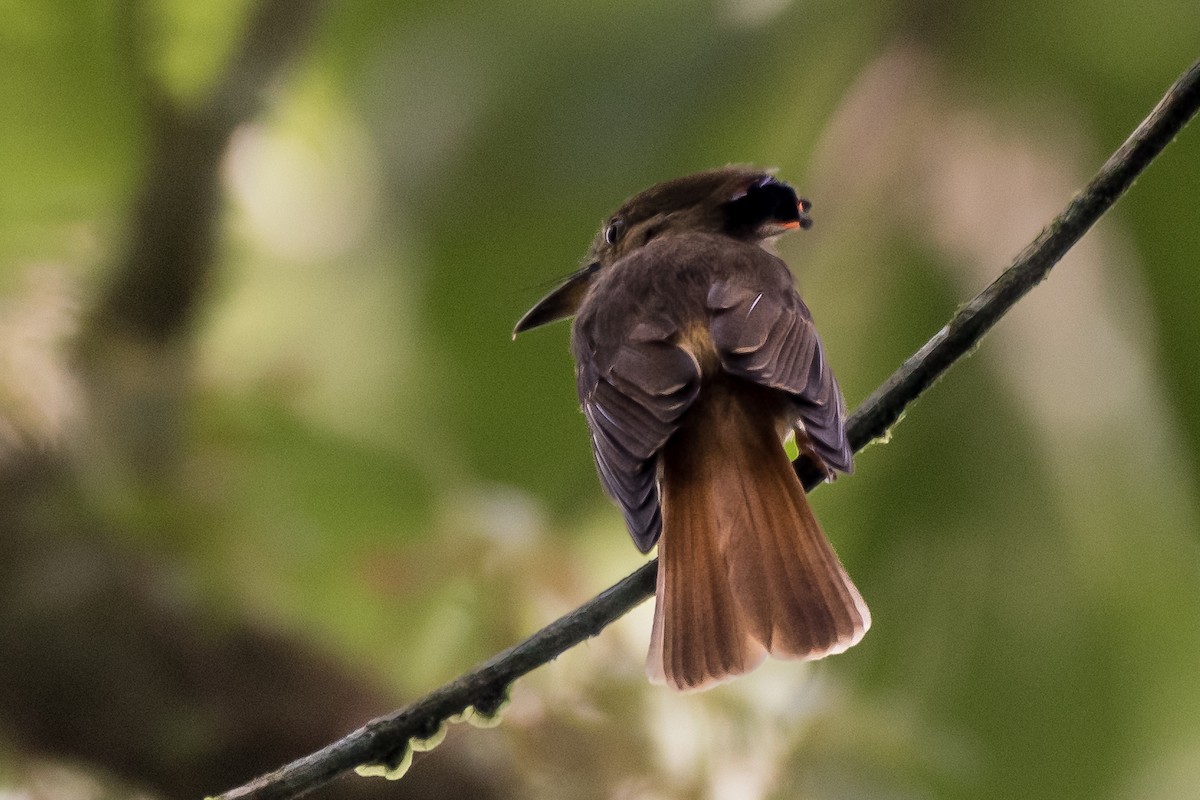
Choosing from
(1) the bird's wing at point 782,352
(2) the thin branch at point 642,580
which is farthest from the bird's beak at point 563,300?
(2) the thin branch at point 642,580

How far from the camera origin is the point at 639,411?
1.68m

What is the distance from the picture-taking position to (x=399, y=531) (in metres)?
2.85

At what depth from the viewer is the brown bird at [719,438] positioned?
1.47 m

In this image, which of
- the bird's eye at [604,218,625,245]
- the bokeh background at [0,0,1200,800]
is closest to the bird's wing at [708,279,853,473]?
the bird's eye at [604,218,625,245]

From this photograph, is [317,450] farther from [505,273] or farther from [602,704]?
[602,704]

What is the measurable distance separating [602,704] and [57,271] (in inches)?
56.2

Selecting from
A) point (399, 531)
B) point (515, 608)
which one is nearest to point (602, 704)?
point (515, 608)

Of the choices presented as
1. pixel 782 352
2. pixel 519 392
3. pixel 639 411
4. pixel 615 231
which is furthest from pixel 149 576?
pixel 782 352

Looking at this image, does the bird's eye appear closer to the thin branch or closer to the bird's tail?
the bird's tail

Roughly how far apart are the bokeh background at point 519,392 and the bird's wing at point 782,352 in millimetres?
840

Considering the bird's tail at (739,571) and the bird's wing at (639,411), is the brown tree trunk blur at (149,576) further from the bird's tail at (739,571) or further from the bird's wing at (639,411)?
the bird's tail at (739,571)

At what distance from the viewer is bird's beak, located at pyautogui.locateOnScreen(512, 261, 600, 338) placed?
7.59 ft

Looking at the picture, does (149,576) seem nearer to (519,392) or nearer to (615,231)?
(519,392)

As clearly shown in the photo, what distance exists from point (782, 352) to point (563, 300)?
2.29 ft
